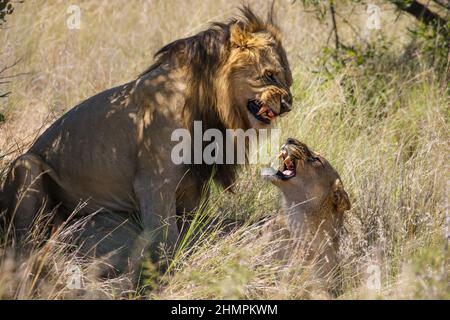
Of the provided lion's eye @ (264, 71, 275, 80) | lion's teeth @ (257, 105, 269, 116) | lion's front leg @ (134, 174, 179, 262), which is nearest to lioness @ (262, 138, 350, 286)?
lion's teeth @ (257, 105, 269, 116)

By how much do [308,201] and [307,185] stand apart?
10 cm

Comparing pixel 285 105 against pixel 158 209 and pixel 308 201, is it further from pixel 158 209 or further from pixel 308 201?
pixel 158 209

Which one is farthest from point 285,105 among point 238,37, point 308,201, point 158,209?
point 158,209

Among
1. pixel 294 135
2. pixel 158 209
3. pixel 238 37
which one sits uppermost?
pixel 238 37

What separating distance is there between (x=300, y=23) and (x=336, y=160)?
336 centimetres

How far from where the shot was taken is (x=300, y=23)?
9.48m

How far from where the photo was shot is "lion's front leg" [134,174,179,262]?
517 cm

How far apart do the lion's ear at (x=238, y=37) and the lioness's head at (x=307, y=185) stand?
0.68m

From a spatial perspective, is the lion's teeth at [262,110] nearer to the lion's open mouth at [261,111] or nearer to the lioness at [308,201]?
the lion's open mouth at [261,111]

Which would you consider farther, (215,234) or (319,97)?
(319,97)

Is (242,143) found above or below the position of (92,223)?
above

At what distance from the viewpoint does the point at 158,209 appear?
519 centimetres
